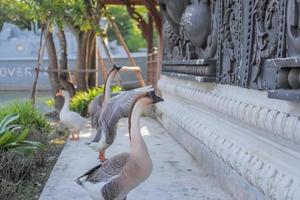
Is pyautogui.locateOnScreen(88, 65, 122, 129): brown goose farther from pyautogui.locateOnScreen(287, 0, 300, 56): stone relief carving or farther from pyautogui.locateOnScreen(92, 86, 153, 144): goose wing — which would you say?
Result: pyautogui.locateOnScreen(287, 0, 300, 56): stone relief carving

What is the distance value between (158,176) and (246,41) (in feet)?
6.08

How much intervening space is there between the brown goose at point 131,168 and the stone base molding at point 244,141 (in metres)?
0.81

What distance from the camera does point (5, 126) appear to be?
5.61 metres

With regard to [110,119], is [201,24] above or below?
above

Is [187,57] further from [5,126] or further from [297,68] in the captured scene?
[297,68]

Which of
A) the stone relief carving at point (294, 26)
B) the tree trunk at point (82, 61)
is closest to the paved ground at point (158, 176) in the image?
the stone relief carving at point (294, 26)

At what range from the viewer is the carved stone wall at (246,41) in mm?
2840

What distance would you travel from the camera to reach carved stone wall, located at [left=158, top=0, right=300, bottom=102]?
2.84 meters

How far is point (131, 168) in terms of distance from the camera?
3400mm

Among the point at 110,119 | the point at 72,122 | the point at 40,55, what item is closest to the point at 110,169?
the point at 110,119

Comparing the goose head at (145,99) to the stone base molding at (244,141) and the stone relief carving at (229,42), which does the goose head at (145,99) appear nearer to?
the stone base molding at (244,141)

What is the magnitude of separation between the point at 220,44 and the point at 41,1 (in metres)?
6.36

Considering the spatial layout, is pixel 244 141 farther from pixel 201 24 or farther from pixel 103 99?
pixel 103 99

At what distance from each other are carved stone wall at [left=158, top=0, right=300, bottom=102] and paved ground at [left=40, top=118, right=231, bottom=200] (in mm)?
1022
